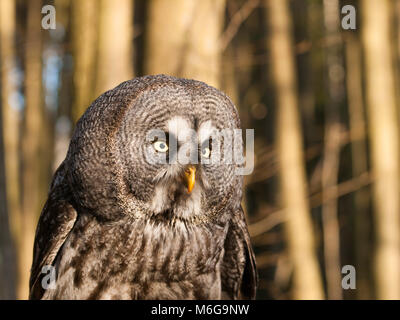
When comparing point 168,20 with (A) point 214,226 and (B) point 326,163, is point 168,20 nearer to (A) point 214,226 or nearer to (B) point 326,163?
(A) point 214,226

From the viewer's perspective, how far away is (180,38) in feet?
10.5

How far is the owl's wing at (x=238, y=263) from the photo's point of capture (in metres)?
3.01

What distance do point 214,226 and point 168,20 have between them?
4.08ft

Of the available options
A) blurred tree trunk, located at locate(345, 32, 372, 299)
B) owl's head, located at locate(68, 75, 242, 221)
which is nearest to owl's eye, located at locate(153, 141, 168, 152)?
owl's head, located at locate(68, 75, 242, 221)

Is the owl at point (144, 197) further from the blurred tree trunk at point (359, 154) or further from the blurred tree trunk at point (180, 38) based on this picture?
the blurred tree trunk at point (359, 154)

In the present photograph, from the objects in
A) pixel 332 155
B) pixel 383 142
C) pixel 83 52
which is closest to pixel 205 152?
pixel 83 52

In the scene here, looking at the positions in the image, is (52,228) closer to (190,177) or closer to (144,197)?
(144,197)

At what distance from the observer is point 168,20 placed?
3.22m

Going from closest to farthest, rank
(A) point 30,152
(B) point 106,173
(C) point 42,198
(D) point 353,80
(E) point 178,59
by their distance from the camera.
Answer: (B) point 106,173 < (E) point 178,59 < (C) point 42,198 < (A) point 30,152 < (D) point 353,80

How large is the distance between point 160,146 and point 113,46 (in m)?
1.02

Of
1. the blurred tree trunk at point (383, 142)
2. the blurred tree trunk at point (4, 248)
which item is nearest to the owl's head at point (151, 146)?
the blurred tree trunk at point (4, 248)

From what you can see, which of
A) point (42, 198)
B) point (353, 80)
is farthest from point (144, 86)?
point (353, 80)

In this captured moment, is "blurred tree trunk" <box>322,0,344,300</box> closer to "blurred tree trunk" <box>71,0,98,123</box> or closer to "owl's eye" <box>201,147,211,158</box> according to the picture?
"blurred tree trunk" <box>71,0,98,123</box>
